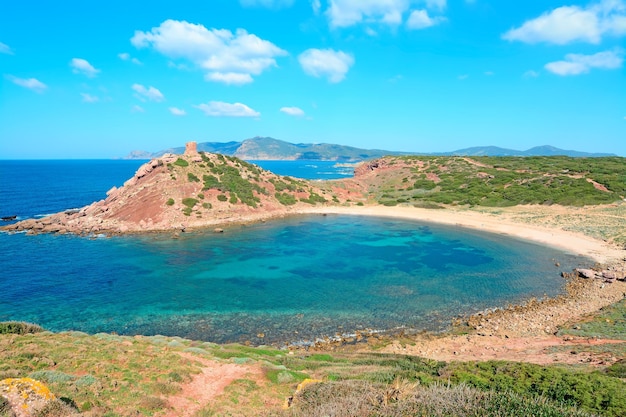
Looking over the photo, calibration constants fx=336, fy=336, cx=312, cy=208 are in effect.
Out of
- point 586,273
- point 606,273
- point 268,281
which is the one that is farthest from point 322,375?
point 606,273

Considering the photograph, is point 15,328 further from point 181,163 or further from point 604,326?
point 181,163

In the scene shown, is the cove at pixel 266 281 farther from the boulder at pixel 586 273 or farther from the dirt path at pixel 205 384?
the dirt path at pixel 205 384

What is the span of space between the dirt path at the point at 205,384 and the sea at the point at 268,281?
7.81 metres

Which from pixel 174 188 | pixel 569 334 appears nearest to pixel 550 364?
pixel 569 334

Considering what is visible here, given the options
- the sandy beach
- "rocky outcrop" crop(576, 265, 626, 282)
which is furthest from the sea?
"rocky outcrop" crop(576, 265, 626, 282)

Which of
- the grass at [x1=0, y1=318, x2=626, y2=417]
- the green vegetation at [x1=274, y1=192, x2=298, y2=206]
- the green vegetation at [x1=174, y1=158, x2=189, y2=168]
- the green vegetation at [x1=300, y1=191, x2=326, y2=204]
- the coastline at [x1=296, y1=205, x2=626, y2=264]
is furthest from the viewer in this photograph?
the green vegetation at [x1=300, y1=191, x2=326, y2=204]

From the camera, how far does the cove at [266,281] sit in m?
27.1

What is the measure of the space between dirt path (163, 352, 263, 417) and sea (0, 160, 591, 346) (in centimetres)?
781

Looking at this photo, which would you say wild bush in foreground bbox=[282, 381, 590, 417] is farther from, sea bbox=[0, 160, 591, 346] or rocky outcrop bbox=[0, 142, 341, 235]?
rocky outcrop bbox=[0, 142, 341, 235]

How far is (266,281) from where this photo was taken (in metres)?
36.3

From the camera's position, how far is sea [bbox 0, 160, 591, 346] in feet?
88.7

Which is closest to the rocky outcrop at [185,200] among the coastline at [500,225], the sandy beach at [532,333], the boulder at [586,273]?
the coastline at [500,225]

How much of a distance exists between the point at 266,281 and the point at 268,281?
0.71 feet

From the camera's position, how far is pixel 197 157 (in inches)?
3132
